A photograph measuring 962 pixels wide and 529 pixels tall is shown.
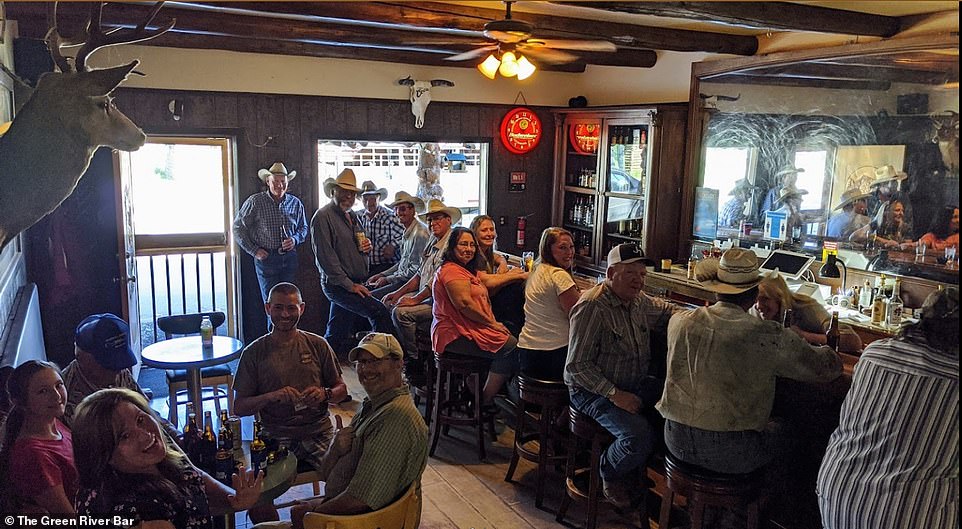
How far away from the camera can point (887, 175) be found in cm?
454

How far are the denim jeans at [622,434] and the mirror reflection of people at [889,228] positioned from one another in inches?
98.7

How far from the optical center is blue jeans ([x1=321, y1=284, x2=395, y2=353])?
219 inches

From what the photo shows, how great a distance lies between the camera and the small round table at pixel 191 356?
3930mm

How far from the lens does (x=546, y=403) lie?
3463 millimetres

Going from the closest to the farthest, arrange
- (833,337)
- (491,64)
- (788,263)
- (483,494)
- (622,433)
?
(833,337), (622,433), (483,494), (491,64), (788,263)

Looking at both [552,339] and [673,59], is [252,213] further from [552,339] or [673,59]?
[673,59]

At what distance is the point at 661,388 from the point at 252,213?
386 centimetres

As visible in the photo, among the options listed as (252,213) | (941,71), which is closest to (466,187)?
(252,213)

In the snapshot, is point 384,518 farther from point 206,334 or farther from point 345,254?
point 345,254

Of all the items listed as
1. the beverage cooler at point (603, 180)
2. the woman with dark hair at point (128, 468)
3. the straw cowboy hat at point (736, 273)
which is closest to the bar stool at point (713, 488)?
the straw cowboy hat at point (736, 273)

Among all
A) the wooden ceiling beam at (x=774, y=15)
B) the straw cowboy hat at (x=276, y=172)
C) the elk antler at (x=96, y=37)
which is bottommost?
the straw cowboy hat at (x=276, y=172)

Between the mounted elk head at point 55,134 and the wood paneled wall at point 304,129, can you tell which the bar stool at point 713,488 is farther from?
the wood paneled wall at point 304,129

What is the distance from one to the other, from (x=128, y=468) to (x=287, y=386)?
3.50 feet

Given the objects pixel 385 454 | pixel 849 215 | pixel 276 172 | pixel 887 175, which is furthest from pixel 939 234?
pixel 276 172
